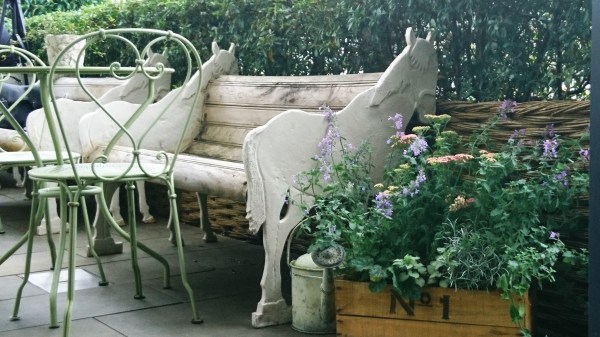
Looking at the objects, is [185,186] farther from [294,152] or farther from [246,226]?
[246,226]

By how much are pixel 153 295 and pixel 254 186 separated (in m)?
0.96

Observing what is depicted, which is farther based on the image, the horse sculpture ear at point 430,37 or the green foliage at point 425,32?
the horse sculpture ear at point 430,37

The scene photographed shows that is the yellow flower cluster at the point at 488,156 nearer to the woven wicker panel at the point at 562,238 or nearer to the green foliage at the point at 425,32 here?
the woven wicker panel at the point at 562,238

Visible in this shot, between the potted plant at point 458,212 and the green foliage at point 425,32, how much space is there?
0.37 metres

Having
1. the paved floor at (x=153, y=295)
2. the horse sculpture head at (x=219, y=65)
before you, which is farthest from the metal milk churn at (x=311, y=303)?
the horse sculpture head at (x=219, y=65)

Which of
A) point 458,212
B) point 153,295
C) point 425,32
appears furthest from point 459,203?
point 153,295

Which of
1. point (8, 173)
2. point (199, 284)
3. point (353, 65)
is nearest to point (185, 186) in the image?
point (199, 284)

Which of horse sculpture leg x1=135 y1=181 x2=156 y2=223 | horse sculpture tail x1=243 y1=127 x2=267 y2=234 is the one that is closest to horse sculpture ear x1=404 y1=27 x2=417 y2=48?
horse sculpture tail x1=243 y1=127 x2=267 y2=234

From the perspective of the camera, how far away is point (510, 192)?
294 centimetres

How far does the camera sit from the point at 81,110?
5477 millimetres

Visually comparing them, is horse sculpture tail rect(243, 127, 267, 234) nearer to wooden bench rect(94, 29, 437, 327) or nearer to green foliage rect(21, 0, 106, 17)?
wooden bench rect(94, 29, 437, 327)

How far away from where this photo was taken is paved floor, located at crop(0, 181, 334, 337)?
11.5ft

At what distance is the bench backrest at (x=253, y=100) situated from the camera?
4.04m

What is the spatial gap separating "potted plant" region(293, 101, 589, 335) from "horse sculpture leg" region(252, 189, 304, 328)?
0.11m
